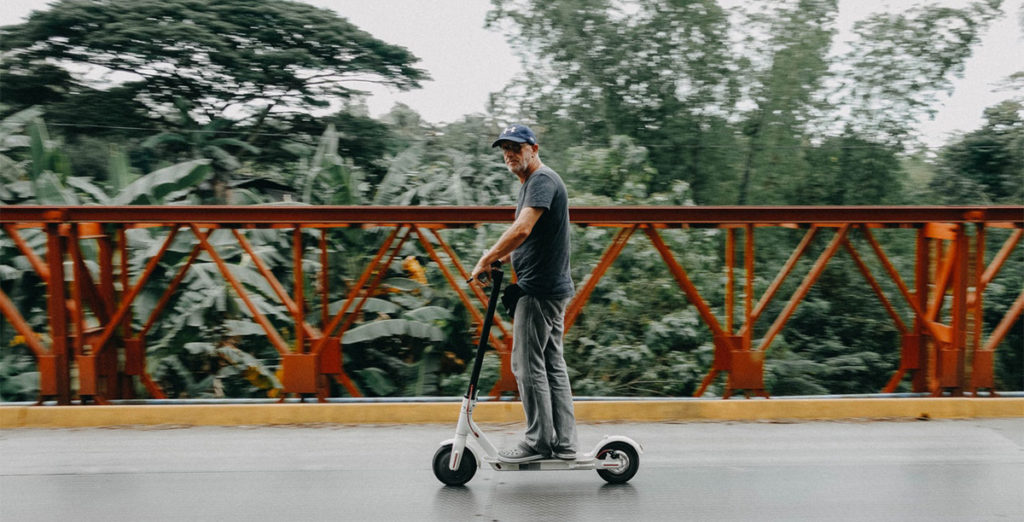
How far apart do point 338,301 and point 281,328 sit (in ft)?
1.95

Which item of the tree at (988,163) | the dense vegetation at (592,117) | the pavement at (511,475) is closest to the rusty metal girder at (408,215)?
the pavement at (511,475)

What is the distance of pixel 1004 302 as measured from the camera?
8.45 metres

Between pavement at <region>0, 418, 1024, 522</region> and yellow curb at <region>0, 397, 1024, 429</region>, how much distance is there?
0.27 ft

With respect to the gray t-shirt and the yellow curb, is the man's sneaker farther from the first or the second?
the yellow curb

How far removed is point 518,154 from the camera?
4109 mm

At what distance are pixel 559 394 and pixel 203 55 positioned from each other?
733 centimetres

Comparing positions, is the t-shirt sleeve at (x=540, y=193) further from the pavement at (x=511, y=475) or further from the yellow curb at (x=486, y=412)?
the yellow curb at (x=486, y=412)

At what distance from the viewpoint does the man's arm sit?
4.00m

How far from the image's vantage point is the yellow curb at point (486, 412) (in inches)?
220

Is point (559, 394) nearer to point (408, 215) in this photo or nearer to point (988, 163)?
point (408, 215)

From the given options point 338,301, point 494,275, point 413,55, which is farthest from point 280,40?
point 494,275

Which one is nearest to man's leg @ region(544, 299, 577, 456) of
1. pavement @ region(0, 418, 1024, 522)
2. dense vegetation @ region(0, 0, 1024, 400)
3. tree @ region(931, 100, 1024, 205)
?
pavement @ region(0, 418, 1024, 522)

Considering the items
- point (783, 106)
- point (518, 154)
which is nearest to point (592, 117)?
point (783, 106)

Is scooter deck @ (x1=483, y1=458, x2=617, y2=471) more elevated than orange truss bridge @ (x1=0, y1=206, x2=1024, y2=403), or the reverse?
orange truss bridge @ (x1=0, y1=206, x2=1024, y2=403)
